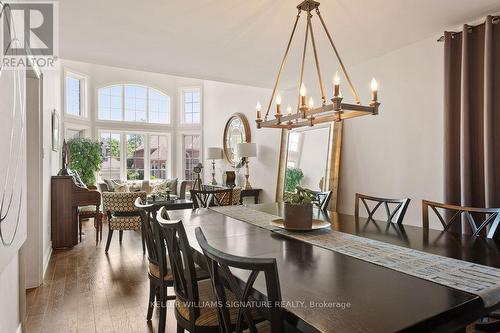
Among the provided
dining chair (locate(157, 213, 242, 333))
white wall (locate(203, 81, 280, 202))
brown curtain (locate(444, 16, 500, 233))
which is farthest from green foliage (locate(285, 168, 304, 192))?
dining chair (locate(157, 213, 242, 333))

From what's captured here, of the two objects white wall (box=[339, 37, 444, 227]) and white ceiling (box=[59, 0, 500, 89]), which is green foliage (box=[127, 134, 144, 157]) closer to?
white ceiling (box=[59, 0, 500, 89])

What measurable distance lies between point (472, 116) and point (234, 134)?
4639mm

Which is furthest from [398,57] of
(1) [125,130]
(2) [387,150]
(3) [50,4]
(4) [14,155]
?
(1) [125,130]

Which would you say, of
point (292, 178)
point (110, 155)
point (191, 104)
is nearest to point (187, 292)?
point (292, 178)

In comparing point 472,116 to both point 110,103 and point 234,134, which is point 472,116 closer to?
point 234,134

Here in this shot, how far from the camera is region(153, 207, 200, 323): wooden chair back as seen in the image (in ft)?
4.76

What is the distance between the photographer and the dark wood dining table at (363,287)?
905 mm

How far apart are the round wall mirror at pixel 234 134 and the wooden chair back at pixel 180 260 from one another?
446 cm

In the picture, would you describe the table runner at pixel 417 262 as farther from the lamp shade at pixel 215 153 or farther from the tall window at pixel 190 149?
the tall window at pixel 190 149

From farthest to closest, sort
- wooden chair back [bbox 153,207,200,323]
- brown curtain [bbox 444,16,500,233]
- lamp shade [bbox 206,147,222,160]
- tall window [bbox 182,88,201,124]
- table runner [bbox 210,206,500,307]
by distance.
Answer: tall window [bbox 182,88,201,124], lamp shade [bbox 206,147,222,160], brown curtain [bbox 444,16,500,233], wooden chair back [bbox 153,207,200,323], table runner [bbox 210,206,500,307]

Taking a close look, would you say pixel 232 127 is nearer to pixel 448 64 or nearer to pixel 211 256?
pixel 448 64

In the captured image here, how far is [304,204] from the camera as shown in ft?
6.65

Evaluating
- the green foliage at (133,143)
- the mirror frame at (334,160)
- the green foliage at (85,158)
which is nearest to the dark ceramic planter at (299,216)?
the mirror frame at (334,160)

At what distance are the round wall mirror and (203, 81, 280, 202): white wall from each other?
12 centimetres
